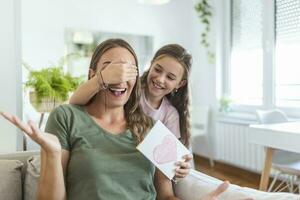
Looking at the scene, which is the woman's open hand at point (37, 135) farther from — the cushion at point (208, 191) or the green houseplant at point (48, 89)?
the green houseplant at point (48, 89)

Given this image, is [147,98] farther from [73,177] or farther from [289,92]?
[289,92]

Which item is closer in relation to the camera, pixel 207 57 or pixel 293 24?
pixel 293 24

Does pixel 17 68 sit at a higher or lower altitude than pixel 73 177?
higher

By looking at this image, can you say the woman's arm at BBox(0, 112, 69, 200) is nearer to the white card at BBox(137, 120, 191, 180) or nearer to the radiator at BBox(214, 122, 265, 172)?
the white card at BBox(137, 120, 191, 180)

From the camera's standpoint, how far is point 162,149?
1011mm

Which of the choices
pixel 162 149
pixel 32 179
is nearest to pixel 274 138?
pixel 162 149

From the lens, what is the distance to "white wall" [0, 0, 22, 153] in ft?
4.51

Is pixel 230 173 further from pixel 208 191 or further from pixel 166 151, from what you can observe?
pixel 166 151

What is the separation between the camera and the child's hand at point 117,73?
0.99m

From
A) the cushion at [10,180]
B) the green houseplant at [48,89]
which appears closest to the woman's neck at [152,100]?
the green houseplant at [48,89]

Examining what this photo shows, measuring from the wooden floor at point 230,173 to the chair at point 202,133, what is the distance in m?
0.10

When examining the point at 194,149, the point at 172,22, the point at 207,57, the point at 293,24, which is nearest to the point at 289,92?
the point at 293,24

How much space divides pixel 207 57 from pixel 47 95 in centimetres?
279

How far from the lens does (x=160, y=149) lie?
1.01 meters
